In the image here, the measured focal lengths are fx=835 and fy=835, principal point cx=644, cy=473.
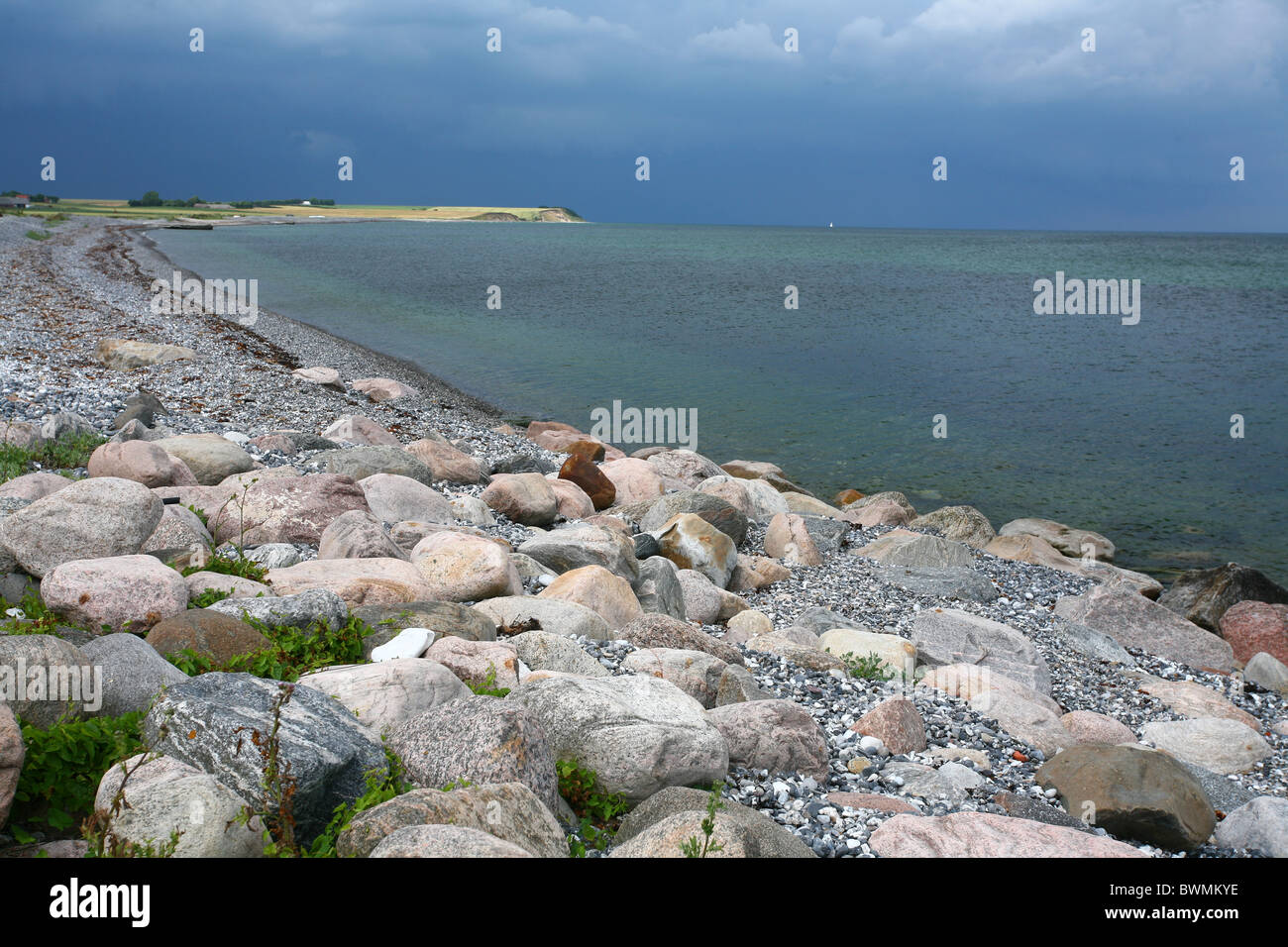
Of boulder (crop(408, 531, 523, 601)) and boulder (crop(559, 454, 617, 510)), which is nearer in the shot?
boulder (crop(408, 531, 523, 601))

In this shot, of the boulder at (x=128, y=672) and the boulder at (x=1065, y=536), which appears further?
the boulder at (x=1065, y=536)

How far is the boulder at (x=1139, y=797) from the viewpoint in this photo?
636 centimetres

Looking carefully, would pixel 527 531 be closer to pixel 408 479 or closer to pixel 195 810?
pixel 408 479

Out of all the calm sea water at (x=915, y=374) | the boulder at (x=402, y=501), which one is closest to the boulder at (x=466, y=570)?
the boulder at (x=402, y=501)

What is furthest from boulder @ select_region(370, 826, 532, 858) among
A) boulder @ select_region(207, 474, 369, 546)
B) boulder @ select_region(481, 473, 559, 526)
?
boulder @ select_region(481, 473, 559, 526)

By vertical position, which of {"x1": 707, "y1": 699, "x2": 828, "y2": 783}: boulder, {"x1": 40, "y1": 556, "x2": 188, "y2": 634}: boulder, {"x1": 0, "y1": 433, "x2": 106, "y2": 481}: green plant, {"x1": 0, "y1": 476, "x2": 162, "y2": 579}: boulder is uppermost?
{"x1": 0, "y1": 433, "x2": 106, "y2": 481}: green plant

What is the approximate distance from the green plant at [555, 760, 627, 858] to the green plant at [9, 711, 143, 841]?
2500 mm

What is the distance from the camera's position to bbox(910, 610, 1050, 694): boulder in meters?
10.2

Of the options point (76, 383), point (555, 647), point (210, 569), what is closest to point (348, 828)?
point (555, 647)

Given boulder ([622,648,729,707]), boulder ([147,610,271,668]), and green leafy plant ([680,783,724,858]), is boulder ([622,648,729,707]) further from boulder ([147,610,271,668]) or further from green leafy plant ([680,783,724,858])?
boulder ([147,610,271,668])

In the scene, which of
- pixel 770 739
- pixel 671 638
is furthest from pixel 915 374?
pixel 770 739

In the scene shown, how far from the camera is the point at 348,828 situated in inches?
161

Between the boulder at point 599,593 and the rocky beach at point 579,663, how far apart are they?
0.12 ft

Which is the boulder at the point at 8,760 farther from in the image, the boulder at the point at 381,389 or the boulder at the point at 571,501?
the boulder at the point at 381,389
